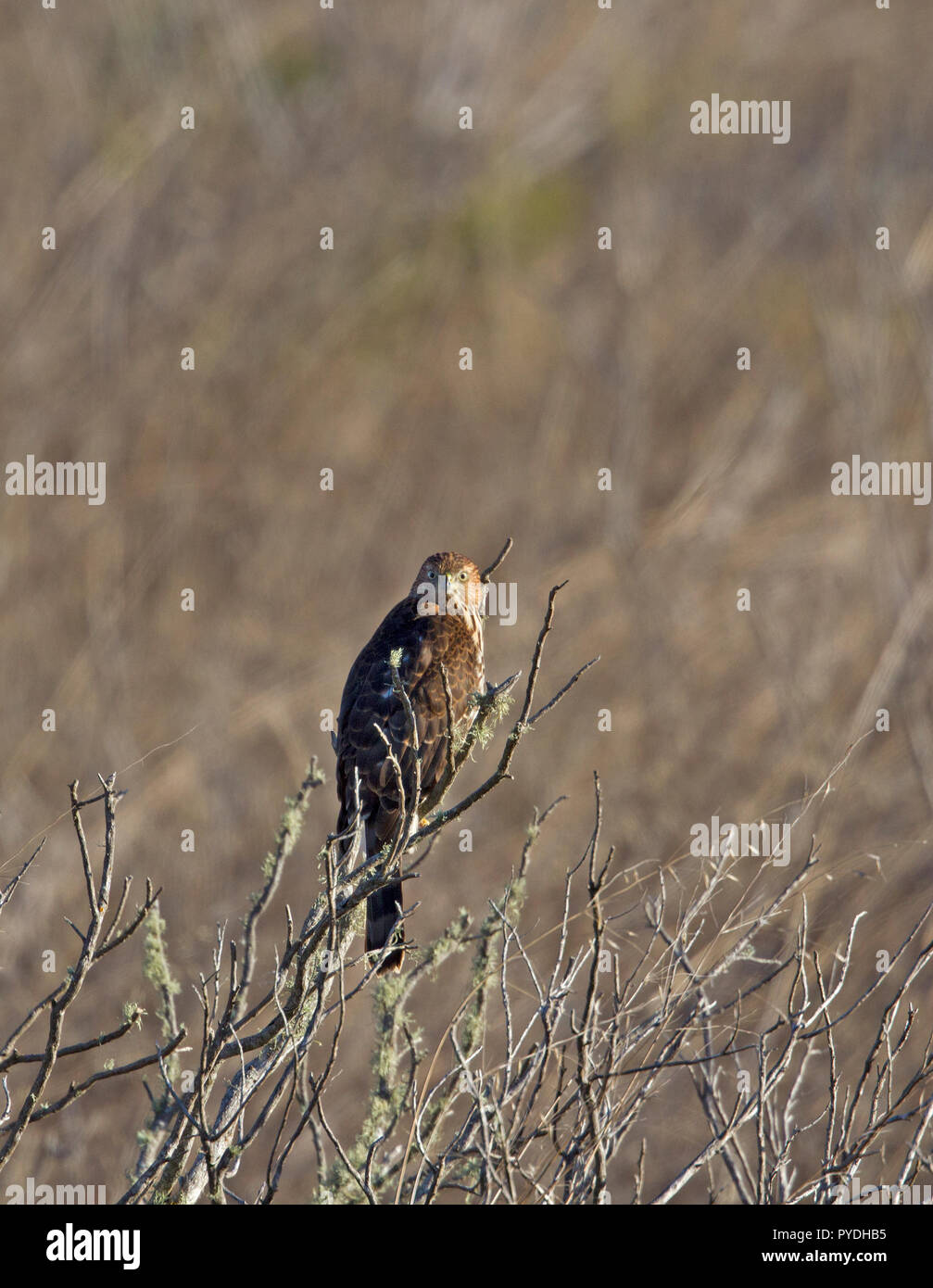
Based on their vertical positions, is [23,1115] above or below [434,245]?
below

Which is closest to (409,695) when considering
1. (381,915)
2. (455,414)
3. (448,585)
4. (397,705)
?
(397,705)

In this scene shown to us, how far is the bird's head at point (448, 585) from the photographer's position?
4.26 m

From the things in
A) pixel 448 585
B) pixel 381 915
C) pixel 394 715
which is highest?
pixel 448 585

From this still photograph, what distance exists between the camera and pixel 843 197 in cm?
1062

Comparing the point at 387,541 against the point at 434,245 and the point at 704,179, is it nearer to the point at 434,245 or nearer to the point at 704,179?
the point at 434,245

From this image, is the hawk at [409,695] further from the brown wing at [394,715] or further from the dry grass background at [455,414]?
the dry grass background at [455,414]

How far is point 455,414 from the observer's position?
33.2 feet

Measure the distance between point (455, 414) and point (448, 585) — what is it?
6.05 meters

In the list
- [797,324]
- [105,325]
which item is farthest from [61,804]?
[797,324]

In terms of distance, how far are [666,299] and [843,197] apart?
1.51 m

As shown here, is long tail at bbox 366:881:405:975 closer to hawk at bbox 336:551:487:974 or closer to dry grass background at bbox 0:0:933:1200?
hawk at bbox 336:551:487:974

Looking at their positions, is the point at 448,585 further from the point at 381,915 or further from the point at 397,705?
the point at 381,915

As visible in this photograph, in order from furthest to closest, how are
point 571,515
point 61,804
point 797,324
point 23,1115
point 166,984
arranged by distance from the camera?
point 797,324 → point 571,515 → point 61,804 → point 166,984 → point 23,1115

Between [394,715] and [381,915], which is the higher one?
[394,715]
